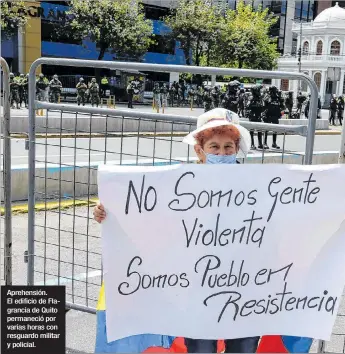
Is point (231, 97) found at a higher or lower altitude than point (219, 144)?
lower

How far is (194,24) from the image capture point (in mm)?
38656

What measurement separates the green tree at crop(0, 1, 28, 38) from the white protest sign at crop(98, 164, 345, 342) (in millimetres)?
26927

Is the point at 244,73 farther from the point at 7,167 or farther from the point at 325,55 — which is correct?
the point at 325,55

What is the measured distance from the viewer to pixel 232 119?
2570mm

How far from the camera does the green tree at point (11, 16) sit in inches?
1109

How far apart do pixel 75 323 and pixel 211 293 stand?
63.1 inches

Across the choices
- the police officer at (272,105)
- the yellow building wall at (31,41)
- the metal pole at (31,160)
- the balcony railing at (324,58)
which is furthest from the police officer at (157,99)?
the balcony railing at (324,58)

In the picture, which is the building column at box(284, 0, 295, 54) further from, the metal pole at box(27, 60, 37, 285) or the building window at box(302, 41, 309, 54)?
the metal pole at box(27, 60, 37, 285)

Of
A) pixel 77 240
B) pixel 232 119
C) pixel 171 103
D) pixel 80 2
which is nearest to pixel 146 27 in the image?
pixel 80 2

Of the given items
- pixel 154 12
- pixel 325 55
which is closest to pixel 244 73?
pixel 154 12

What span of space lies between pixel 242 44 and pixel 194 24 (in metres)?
4.59

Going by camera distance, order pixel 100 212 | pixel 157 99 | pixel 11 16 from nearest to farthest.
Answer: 1. pixel 100 212
2. pixel 157 99
3. pixel 11 16

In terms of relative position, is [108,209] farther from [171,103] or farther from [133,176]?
[171,103]

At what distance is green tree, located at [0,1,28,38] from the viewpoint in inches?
1109
